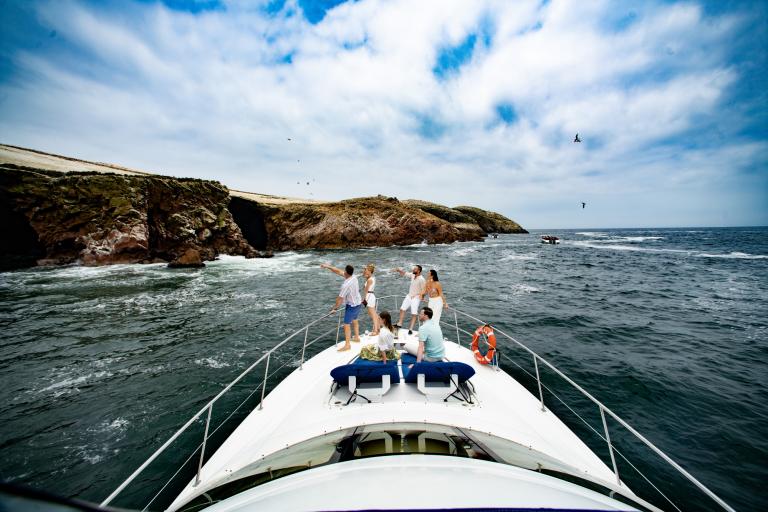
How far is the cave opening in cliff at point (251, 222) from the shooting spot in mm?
52312

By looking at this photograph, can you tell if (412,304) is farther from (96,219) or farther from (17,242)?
(17,242)

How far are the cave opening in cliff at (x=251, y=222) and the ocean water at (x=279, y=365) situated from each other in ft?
106

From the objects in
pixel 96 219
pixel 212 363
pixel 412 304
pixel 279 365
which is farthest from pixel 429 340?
pixel 96 219

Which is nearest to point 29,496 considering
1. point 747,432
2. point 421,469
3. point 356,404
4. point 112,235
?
point 421,469

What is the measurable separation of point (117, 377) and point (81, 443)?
2.85 meters

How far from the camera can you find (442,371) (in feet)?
18.1

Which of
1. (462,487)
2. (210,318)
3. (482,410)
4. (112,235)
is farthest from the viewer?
(112,235)

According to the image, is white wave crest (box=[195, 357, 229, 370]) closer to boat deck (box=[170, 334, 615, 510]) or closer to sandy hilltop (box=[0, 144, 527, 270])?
boat deck (box=[170, 334, 615, 510])

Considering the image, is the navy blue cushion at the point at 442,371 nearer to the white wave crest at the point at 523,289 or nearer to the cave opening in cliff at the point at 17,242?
the white wave crest at the point at 523,289

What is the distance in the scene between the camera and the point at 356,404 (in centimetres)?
521

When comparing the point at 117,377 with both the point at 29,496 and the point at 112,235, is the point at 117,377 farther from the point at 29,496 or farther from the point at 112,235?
the point at 112,235

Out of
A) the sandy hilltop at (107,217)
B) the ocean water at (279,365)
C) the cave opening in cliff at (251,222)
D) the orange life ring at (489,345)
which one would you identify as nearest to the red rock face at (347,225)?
the cave opening in cliff at (251,222)

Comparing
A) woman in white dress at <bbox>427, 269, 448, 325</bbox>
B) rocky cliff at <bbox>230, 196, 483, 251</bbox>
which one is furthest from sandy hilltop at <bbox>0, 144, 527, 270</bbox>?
woman in white dress at <bbox>427, 269, 448, 325</bbox>

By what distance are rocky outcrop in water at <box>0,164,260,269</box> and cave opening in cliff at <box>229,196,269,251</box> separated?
1490 centimetres
